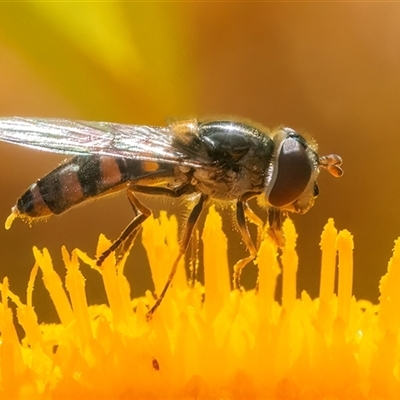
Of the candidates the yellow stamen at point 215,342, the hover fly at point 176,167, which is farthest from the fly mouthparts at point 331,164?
the yellow stamen at point 215,342

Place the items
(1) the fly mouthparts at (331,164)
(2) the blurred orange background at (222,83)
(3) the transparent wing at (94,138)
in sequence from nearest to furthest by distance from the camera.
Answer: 1. (3) the transparent wing at (94,138)
2. (1) the fly mouthparts at (331,164)
3. (2) the blurred orange background at (222,83)

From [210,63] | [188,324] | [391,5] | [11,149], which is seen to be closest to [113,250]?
[188,324]

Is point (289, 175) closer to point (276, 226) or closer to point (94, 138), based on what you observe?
point (276, 226)

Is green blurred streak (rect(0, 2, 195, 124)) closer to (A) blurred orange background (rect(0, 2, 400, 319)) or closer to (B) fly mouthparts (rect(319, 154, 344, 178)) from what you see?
(A) blurred orange background (rect(0, 2, 400, 319))

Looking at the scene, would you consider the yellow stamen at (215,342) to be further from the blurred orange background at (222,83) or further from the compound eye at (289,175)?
the blurred orange background at (222,83)

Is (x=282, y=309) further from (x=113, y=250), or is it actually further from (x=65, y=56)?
(x=65, y=56)
